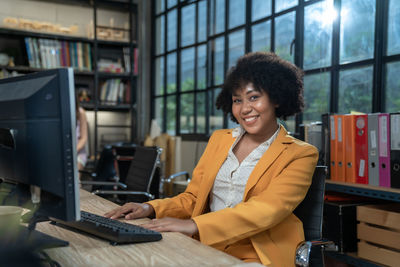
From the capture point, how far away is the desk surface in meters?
0.90

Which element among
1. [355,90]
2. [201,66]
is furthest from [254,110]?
[201,66]

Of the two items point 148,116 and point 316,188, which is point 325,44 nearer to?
point 316,188

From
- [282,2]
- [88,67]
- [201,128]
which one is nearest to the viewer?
[282,2]

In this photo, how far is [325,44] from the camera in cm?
306

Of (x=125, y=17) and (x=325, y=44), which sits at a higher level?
(x=125, y=17)

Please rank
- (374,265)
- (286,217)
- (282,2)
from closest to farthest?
(286,217)
(374,265)
(282,2)

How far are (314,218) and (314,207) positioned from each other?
4 cm

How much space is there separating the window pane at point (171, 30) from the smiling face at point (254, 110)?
3965mm

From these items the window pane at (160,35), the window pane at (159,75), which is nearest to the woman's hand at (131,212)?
the window pane at (159,75)

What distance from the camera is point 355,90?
2.87 meters

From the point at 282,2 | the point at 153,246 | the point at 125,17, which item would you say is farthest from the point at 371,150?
the point at 125,17

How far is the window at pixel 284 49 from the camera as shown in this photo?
8.82ft

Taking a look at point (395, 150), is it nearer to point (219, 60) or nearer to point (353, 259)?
point (353, 259)

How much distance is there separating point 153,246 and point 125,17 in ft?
17.2
